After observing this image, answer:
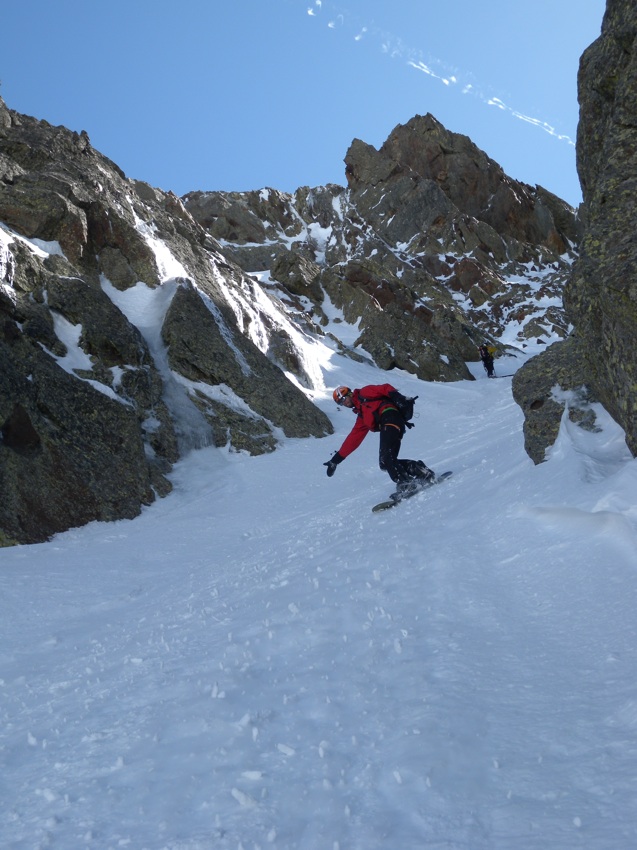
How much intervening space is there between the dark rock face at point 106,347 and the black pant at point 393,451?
5.93 meters

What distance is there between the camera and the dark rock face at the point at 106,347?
1288 cm

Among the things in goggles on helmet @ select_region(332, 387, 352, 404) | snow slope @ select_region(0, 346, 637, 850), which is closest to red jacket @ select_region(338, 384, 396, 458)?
goggles on helmet @ select_region(332, 387, 352, 404)

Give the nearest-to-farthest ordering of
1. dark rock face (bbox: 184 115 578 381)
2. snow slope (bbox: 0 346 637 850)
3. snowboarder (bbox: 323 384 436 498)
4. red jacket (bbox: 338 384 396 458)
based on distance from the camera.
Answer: snow slope (bbox: 0 346 637 850)
snowboarder (bbox: 323 384 436 498)
red jacket (bbox: 338 384 396 458)
dark rock face (bbox: 184 115 578 381)

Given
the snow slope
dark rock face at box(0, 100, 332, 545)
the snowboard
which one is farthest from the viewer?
dark rock face at box(0, 100, 332, 545)

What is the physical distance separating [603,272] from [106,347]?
1443 centimetres

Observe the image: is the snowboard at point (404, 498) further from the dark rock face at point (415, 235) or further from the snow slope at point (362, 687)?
the dark rock face at point (415, 235)

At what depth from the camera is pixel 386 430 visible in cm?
1069

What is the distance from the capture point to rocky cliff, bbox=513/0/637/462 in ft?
20.9

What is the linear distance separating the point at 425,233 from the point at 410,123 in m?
26.2

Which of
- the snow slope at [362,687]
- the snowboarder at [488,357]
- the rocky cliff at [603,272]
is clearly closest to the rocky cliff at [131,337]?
the snowboarder at [488,357]

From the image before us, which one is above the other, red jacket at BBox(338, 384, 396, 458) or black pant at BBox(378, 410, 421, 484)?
red jacket at BBox(338, 384, 396, 458)

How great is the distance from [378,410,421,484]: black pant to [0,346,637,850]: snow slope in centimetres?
205

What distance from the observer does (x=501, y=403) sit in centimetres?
2411

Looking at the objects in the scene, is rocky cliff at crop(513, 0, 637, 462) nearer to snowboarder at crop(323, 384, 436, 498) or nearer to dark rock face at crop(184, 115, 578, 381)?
snowboarder at crop(323, 384, 436, 498)
